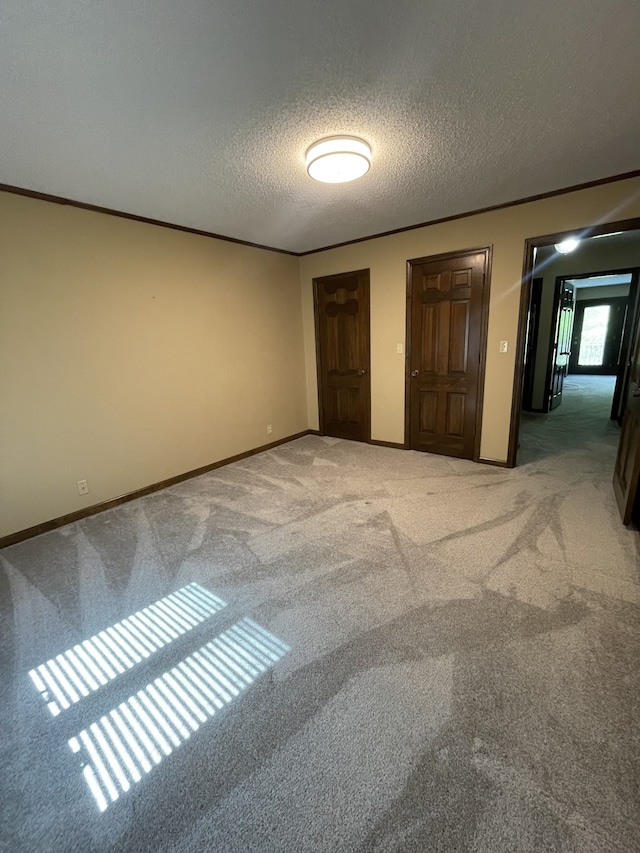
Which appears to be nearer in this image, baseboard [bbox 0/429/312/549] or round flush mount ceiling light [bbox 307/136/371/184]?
round flush mount ceiling light [bbox 307/136/371/184]

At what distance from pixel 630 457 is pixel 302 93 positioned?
3010 millimetres

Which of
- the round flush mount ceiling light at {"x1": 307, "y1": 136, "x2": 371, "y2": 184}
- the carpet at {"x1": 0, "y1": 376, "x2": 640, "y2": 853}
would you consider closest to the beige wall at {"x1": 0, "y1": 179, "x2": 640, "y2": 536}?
the carpet at {"x1": 0, "y1": 376, "x2": 640, "y2": 853}

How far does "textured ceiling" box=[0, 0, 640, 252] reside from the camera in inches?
49.4

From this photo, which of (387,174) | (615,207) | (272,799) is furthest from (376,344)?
(272,799)

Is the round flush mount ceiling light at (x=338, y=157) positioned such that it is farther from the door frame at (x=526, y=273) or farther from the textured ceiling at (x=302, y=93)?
the door frame at (x=526, y=273)

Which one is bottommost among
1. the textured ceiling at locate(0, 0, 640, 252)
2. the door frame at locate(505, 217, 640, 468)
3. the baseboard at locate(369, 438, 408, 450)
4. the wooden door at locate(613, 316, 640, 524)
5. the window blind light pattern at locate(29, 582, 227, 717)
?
the window blind light pattern at locate(29, 582, 227, 717)

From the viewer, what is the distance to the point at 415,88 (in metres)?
1.62

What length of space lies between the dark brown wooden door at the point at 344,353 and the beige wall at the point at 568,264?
2.82m

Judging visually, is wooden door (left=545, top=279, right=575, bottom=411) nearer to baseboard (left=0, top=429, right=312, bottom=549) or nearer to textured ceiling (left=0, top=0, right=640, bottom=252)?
textured ceiling (left=0, top=0, right=640, bottom=252)

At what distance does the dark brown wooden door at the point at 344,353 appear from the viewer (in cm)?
421

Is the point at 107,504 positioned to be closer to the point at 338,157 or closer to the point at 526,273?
the point at 338,157

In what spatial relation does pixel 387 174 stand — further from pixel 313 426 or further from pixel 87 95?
pixel 313 426

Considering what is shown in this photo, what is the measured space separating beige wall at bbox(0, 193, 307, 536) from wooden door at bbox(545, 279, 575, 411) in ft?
14.5

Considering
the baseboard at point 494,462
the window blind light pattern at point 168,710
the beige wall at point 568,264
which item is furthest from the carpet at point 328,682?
the beige wall at point 568,264
